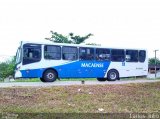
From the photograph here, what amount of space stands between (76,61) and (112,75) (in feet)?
10.4

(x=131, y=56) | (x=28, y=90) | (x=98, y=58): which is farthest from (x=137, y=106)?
(x=131, y=56)

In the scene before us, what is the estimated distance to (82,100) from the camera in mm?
10453

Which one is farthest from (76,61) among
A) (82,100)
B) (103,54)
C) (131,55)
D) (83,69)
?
(82,100)

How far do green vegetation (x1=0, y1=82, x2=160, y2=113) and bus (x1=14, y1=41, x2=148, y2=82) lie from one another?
8472 millimetres

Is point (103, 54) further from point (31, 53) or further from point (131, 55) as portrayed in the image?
point (31, 53)

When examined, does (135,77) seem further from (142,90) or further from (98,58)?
(142,90)

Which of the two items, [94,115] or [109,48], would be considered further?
[109,48]

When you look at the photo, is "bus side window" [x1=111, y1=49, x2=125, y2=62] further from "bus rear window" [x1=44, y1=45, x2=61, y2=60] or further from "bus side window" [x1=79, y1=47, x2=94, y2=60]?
"bus rear window" [x1=44, y1=45, x2=61, y2=60]

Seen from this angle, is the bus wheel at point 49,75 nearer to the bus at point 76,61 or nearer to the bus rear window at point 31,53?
the bus at point 76,61

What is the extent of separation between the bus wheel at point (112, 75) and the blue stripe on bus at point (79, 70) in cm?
45

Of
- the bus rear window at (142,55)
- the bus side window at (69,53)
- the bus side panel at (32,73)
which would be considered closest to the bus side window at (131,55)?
the bus rear window at (142,55)

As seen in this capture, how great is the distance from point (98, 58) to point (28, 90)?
39.4 ft

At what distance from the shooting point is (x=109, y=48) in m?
23.9

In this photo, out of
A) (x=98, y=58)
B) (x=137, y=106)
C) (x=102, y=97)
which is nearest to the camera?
(x=137, y=106)
